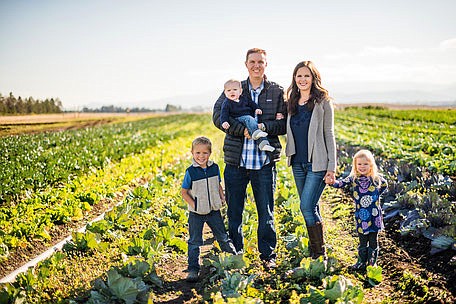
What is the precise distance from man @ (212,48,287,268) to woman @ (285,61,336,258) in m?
0.15

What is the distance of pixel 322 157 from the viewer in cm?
438

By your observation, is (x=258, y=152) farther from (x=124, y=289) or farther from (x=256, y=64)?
(x=124, y=289)

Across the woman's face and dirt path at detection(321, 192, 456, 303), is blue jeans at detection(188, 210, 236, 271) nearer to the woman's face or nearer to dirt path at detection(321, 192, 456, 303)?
dirt path at detection(321, 192, 456, 303)

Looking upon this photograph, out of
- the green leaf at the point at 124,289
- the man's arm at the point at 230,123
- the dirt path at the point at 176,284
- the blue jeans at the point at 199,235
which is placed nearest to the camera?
the green leaf at the point at 124,289

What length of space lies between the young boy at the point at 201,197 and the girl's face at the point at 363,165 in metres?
1.48

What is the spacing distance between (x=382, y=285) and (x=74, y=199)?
5133 millimetres

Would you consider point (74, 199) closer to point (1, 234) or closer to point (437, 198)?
point (1, 234)

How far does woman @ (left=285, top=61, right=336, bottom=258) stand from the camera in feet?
14.4

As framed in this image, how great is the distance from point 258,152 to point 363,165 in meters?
1.13

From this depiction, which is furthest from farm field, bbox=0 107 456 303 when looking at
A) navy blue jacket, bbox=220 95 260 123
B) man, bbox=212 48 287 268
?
navy blue jacket, bbox=220 95 260 123

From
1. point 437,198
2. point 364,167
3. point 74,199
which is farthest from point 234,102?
point 74,199

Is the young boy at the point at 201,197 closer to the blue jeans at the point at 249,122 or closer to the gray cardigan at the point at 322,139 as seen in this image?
the blue jeans at the point at 249,122

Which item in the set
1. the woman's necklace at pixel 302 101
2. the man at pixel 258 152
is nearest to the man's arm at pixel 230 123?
the man at pixel 258 152

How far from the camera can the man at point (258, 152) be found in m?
4.44
